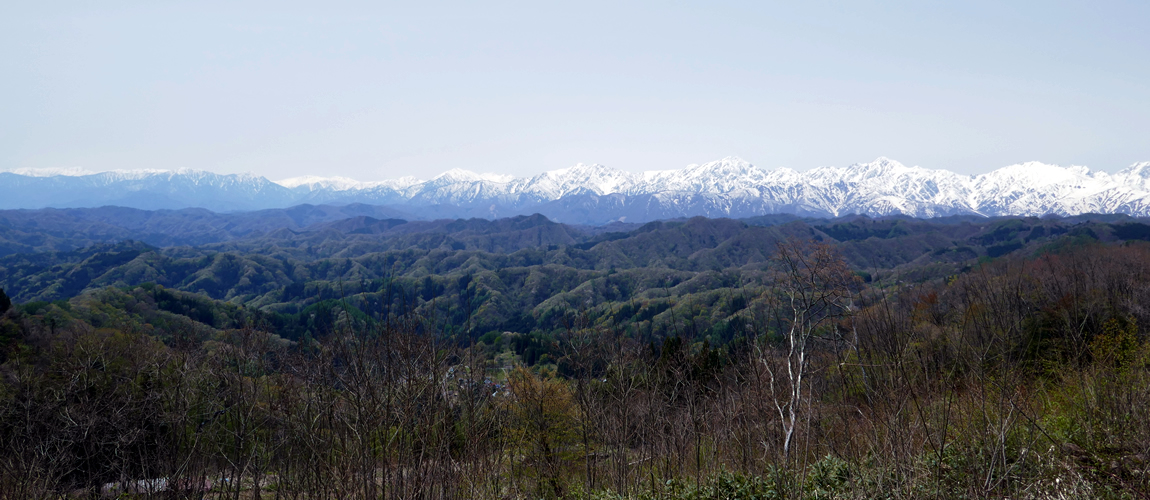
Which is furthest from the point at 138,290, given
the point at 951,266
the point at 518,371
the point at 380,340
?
the point at 951,266

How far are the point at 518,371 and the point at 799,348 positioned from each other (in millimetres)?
14128

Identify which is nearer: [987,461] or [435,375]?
[435,375]

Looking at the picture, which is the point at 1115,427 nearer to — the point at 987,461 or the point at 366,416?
the point at 987,461

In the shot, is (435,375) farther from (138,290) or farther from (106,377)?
(138,290)

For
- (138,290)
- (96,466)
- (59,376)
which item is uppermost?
(59,376)

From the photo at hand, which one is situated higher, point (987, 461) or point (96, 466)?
point (987, 461)

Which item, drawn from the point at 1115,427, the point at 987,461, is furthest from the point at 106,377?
the point at 1115,427

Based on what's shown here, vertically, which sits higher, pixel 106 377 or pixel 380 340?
pixel 380 340

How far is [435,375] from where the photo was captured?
281 inches

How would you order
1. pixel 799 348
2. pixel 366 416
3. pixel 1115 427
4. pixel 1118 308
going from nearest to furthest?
pixel 366 416, pixel 1115 427, pixel 799 348, pixel 1118 308

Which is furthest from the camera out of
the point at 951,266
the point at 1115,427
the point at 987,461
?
the point at 951,266

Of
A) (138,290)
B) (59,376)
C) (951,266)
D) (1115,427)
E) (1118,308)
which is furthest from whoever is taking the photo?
(951,266)

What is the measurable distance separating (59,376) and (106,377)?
4.35 meters

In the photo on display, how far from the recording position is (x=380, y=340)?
793 centimetres
